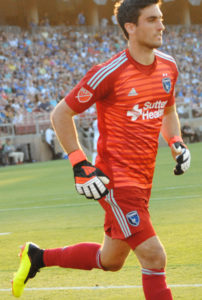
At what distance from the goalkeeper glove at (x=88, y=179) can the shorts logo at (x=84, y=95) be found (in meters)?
0.36

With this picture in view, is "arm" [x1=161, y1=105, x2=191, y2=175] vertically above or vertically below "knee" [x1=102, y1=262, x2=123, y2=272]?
above

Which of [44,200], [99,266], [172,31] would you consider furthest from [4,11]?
[99,266]

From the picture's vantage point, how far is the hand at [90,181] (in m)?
4.42

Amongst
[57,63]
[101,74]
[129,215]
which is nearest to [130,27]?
[101,74]

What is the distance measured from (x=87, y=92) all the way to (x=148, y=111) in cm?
46

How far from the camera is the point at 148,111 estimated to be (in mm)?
4820

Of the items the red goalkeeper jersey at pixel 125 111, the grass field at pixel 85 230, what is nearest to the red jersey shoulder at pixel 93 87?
the red goalkeeper jersey at pixel 125 111

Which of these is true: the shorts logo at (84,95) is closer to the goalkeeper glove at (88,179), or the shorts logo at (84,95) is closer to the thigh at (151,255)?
the goalkeeper glove at (88,179)

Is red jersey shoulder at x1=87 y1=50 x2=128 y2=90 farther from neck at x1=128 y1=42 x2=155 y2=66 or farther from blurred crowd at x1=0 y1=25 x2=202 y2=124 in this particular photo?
blurred crowd at x1=0 y1=25 x2=202 y2=124

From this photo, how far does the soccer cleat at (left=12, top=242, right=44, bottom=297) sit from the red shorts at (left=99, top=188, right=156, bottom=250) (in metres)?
0.90

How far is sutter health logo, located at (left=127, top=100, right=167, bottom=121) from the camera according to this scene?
4.78 m

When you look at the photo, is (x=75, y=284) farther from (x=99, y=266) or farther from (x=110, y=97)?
(x=110, y=97)

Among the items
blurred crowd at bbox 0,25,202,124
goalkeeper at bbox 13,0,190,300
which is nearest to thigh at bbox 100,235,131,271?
goalkeeper at bbox 13,0,190,300

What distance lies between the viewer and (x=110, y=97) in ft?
15.7
